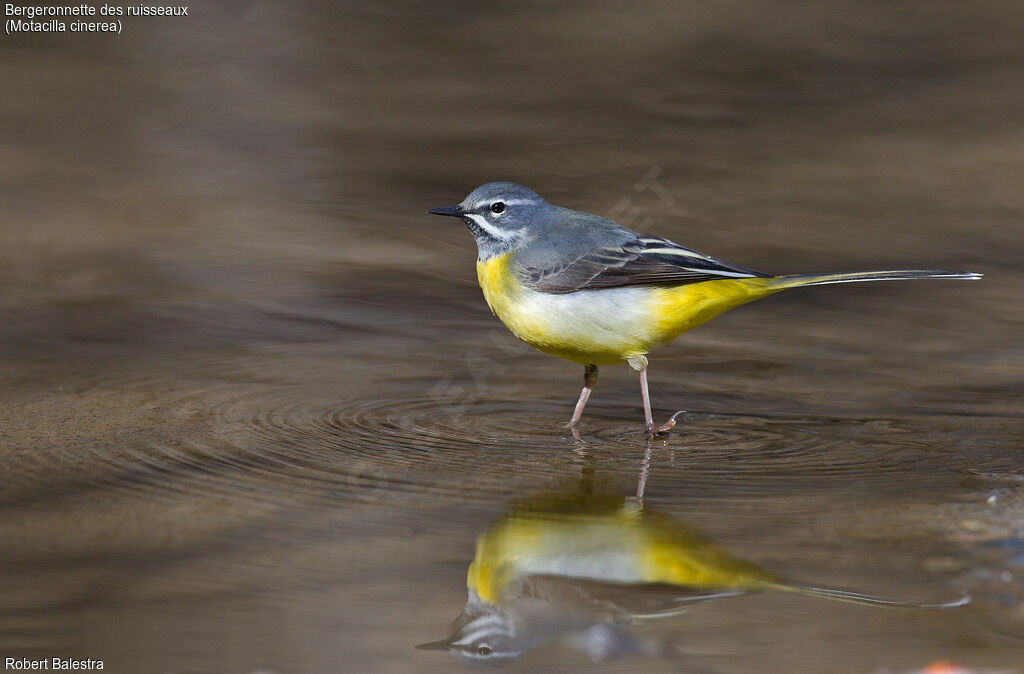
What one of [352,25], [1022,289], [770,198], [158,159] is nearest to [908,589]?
[1022,289]

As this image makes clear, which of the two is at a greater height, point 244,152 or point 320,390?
point 244,152

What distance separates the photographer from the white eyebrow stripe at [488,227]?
22.8 feet

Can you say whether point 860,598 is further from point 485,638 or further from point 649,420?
point 649,420

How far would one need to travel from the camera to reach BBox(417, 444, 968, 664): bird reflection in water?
406 cm

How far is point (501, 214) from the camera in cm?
696

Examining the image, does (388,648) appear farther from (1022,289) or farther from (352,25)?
(352,25)

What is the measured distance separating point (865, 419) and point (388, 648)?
3.59m

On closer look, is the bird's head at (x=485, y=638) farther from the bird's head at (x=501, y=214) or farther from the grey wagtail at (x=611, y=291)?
the bird's head at (x=501, y=214)

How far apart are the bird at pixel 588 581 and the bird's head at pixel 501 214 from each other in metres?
2.16

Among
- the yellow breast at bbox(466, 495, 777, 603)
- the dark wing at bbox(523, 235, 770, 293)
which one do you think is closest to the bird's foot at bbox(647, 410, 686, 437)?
the dark wing at bbox(523, 235, 770, 293)

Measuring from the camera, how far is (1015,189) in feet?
37.6

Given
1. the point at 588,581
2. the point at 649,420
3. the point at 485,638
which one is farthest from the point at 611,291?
the point at 485,638

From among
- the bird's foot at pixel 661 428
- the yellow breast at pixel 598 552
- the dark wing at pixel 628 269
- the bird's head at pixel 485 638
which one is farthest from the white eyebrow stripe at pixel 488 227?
the bird's head at pixel 485 638

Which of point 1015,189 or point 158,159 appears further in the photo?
point 158,159
